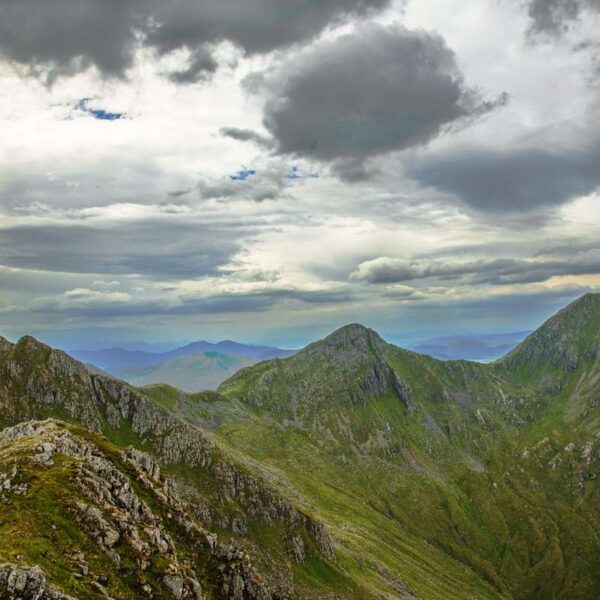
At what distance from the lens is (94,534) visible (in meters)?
66.3

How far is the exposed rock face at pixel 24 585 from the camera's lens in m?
47.0

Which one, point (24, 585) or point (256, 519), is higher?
point (24, 585)

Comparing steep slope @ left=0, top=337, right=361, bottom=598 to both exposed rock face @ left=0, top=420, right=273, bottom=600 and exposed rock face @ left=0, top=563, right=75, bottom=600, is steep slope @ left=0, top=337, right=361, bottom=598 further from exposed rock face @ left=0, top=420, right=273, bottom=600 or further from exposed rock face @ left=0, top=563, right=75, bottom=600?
exposed rock face @ left=0, top=563, right=75, bottom=600

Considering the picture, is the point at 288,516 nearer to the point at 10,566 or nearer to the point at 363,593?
the point at 363,593

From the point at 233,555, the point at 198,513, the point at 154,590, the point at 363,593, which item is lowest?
the point at 363,593

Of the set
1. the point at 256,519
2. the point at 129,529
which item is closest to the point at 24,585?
the point at 129,529

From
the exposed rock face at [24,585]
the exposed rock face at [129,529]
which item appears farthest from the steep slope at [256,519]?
the exposed rock face at [24,585]

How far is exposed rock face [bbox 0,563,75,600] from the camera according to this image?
47.0 metres

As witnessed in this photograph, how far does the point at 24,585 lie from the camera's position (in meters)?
47.8

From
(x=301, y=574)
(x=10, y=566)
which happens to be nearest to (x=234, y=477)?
(x=301, y=574)

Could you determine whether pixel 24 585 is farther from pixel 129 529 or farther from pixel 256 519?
pixel 256 519

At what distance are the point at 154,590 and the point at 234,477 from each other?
12896 cm

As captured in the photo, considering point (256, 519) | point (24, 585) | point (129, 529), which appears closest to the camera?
point (24, 585)

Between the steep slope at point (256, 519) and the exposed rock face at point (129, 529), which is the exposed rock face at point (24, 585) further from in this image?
the steep slope at point (256, 519)
